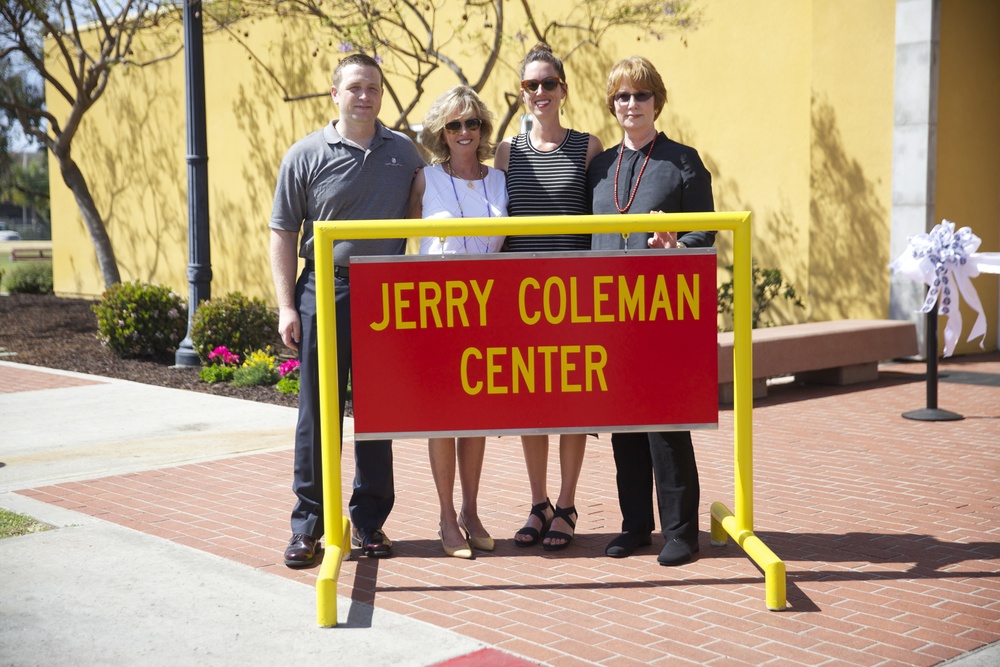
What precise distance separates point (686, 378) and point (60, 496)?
3.57 m

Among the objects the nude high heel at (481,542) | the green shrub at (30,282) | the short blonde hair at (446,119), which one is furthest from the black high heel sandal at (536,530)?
the green shrub at (30,282)

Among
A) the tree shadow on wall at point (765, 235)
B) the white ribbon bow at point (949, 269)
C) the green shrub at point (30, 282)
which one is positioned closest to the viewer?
the white ribbon bow at point (949, 269)

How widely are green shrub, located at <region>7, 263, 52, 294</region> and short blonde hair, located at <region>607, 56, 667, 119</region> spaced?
69.7 feet

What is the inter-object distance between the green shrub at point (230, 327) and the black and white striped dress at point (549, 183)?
22.4 ft

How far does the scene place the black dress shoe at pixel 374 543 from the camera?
5016mm

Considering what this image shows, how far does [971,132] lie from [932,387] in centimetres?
450

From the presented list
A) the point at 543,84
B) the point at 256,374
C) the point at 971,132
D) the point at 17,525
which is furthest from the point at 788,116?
the point at 17,525

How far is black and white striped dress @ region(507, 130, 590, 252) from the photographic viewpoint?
193 inches

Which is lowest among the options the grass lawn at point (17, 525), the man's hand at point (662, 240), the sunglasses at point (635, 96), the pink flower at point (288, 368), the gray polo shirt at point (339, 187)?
the grass lawn at point (17, 525)

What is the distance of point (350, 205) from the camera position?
4.90m

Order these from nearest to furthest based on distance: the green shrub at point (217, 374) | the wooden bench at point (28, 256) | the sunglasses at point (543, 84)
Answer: the sunglasses at point (543, 84)
the green shrub at point (217, 374)
the wooden bench at point (28, 256)

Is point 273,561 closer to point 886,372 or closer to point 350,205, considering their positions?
point 350,205

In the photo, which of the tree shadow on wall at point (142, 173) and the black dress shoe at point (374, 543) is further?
the tree shadow on wall at point (142, 173)

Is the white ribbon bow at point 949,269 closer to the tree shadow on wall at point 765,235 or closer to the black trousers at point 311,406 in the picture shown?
the tree shadow on wall at point 765,235
